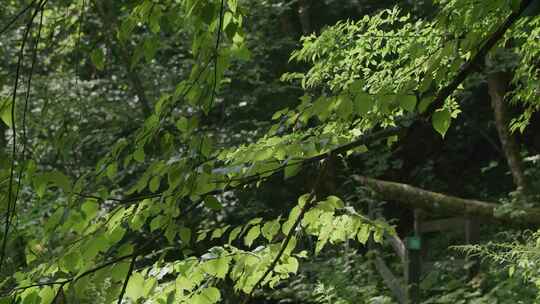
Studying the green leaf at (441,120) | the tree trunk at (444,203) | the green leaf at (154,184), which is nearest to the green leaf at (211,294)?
the green leaf at (154,184)

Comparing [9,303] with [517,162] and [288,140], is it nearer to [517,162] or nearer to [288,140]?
[288,140]

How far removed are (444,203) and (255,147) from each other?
445 centimetres

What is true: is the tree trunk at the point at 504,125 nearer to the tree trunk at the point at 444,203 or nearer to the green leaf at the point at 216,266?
the tree trunk at the point at 444,203

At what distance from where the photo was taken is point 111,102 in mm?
8562

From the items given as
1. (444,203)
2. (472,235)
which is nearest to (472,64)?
(472,235)

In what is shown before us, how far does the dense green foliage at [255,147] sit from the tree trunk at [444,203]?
3.1 inches

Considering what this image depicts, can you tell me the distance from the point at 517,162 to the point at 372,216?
72.5 inches

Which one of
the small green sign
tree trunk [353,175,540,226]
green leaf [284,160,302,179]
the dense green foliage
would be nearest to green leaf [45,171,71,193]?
the dense green foliage

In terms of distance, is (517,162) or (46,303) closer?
(46,303)

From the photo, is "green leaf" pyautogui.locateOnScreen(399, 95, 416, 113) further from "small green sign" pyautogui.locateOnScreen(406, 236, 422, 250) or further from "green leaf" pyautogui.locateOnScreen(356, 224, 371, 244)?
"small green sign" pyautogui.locateOnScreen(406, 236, 422, 250)

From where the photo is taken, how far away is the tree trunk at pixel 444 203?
5.90m

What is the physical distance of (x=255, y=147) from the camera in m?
2.50

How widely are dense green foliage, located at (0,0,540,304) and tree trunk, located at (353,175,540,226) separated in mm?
79

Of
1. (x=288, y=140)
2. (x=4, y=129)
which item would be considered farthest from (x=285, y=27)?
(x=288, y=140)
